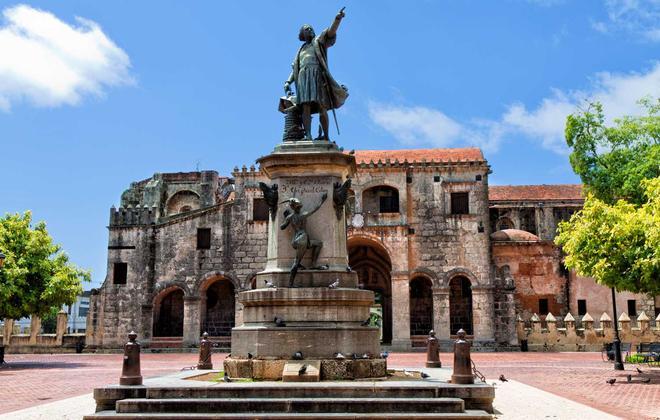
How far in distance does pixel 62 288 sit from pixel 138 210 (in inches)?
487

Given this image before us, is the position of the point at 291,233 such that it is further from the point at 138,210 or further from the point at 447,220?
the point at 138,210

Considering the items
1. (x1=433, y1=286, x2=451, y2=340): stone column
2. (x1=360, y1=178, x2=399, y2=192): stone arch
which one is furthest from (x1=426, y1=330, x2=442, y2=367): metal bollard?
(x1=360, y1=178, x2=399, y2=192): stone arch

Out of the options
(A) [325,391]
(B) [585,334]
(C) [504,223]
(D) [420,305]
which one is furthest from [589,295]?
(A) [325,391]

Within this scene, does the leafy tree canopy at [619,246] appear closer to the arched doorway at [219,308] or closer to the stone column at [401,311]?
the stone column at [401,311]

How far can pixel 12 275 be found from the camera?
23.8m

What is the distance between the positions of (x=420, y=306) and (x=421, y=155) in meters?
8.66

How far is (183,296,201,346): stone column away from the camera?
35.8 m

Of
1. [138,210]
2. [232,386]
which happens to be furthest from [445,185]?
[232,386]

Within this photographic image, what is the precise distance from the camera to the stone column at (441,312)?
34312mm

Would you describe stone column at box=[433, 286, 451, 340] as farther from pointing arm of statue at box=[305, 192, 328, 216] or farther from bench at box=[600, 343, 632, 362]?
pointing arm of statue at box=[305, 192, 328, 216]

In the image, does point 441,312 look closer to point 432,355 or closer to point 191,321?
point 191,321

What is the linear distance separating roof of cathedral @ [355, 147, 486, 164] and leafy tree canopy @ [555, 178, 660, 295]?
17415 mm

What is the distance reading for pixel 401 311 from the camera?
114 feet

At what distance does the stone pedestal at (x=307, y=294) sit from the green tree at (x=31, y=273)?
1571 centimetres
